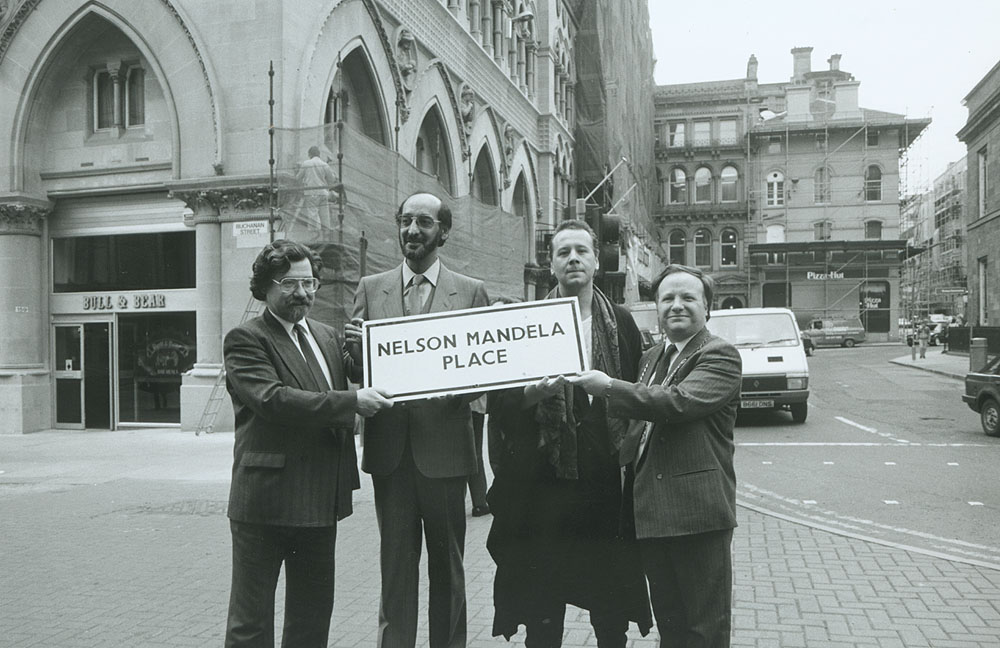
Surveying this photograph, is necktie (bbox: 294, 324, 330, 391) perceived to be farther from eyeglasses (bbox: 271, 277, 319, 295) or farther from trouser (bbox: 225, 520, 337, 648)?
trouser (bbox: 225, 520, 337, 648)

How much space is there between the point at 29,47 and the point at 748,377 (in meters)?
14.8

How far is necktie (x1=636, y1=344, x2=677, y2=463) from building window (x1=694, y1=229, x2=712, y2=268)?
64405mm

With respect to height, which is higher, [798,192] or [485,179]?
[798,192]

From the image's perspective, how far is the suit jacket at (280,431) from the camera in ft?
11.5

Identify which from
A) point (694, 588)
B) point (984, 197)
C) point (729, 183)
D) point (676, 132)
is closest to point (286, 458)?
point (694, 588)

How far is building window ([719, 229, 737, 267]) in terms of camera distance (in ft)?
217

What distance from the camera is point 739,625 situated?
494 cm

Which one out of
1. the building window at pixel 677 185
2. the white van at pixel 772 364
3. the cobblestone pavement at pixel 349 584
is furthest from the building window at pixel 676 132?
the cobblestone pavement at pixel 349 584

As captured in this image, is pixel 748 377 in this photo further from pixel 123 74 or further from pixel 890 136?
pixel 890 136

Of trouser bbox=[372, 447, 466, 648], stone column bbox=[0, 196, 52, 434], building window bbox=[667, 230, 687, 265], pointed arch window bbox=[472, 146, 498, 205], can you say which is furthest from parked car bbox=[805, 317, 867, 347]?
trouser bbox=[372, 447, 466, 648]

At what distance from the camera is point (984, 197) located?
127ft

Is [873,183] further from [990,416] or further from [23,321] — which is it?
[23,321]

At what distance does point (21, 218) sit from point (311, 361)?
597 inches

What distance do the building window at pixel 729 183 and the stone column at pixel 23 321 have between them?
189 ft
